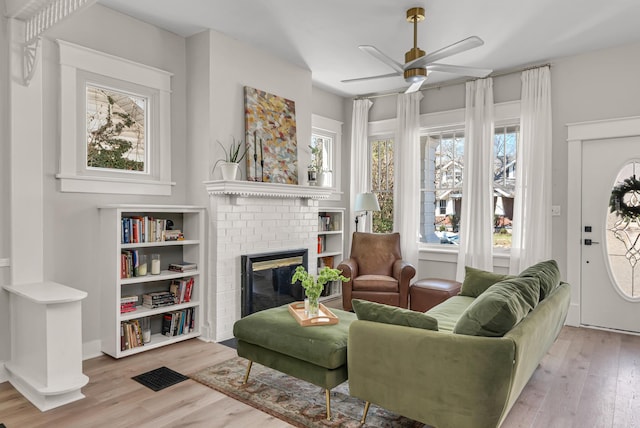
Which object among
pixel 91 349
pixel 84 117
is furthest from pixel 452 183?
pixel 91 349

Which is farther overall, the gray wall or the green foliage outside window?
the gray wall

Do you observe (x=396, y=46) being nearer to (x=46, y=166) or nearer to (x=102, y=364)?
(x=46, y=166)

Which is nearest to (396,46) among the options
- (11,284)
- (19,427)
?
(11,284)

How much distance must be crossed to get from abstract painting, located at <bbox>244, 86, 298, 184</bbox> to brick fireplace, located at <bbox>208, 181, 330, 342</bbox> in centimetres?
22

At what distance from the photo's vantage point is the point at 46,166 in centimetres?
318

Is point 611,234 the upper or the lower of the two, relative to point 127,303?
upper

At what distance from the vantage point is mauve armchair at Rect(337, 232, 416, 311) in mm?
4598

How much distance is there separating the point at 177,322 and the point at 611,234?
15.0 feet

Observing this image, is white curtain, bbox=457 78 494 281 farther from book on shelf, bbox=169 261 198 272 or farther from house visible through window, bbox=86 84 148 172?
house visible through window, bbox=86 84 148 172

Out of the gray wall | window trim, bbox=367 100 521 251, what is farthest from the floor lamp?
the gray wall

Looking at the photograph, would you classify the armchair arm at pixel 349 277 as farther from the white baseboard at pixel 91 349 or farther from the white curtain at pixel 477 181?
the white baseboard at pixel 91 349

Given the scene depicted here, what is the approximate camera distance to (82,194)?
3.37 metres

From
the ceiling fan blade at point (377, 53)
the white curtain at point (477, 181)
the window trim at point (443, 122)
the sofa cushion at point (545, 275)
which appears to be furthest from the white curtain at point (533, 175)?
the ceiling fan blade at point (377, 53)

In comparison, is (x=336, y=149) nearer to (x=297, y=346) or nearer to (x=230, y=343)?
(x=230, y=343)
